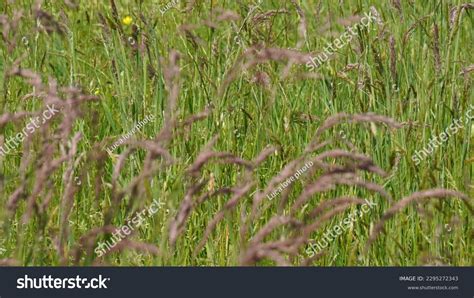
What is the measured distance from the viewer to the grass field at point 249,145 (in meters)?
2.78

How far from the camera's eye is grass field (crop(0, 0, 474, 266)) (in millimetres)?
2777
